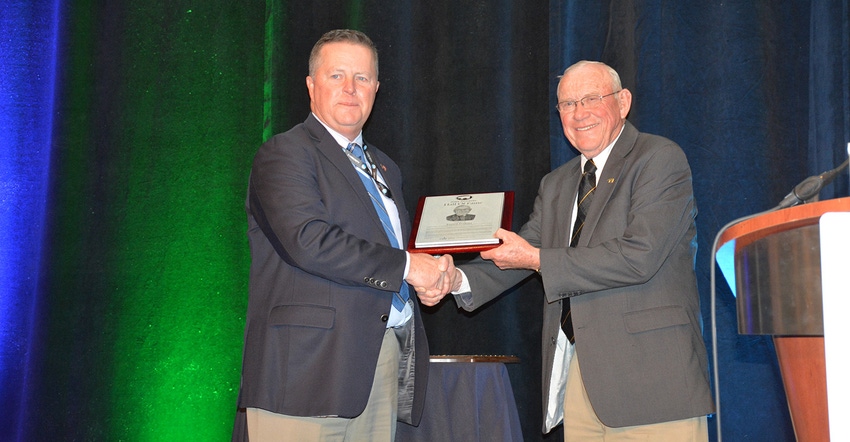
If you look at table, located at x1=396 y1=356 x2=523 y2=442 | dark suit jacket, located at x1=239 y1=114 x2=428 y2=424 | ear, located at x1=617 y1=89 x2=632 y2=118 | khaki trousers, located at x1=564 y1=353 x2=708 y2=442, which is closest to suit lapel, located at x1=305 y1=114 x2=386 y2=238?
dark suit jacket, located at x1=239 y1=114 x2=428 y2=424

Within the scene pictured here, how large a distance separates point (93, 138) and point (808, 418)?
340 cm

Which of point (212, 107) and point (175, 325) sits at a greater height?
point (212, 107)

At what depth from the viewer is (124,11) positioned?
3988 millimetres

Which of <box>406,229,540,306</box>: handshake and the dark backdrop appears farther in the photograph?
the dark backdrop

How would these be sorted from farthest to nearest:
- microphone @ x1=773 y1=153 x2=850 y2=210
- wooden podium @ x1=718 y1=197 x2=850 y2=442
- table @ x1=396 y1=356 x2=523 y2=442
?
table @ x1=396 y1=356 x2=523 y2=442 < microphone @ x1=773 y1=153 x2=850 y2=210 < wooden podium @ x1=718 y1=197 x2=850 y2=442

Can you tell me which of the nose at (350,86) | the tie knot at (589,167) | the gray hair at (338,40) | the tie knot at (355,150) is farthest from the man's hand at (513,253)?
the gray hair at (338,40)

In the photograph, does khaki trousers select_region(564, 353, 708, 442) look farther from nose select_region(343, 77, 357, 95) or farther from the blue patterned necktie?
nose select_region(343, 77, 357, 95)

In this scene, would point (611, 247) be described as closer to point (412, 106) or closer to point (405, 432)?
point (405, 432)

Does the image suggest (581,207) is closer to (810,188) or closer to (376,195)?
(376,195)

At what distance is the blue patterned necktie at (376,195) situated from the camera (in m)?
2.74

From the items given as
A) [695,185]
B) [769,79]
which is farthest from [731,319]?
[769,79]

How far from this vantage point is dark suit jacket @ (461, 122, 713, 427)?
254cm

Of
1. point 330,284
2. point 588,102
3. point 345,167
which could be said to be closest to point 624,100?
point 588,102

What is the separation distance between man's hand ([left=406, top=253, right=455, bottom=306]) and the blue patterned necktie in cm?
6
